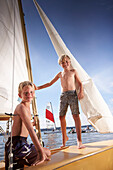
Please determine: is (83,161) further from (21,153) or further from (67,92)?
(67,92)

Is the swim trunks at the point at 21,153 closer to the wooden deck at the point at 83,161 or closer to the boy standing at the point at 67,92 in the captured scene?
the wooden deck at the point at 83,161

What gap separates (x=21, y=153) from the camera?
91 centimetres

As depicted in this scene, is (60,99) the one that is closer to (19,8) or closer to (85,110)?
(85,110)

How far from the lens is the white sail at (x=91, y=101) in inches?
64.8

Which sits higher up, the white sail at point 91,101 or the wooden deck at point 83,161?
the white sail at point 91,101

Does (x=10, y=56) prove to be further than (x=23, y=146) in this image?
Yes

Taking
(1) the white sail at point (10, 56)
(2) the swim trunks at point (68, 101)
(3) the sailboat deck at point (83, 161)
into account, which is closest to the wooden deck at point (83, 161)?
(3) the sailboat deck at point (83, 161)

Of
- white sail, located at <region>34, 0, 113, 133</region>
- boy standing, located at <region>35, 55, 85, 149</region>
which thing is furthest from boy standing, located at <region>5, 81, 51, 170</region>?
white sail, located at <region>34, 0, 113, 133</region>

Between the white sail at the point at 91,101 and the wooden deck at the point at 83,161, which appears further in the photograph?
the white sail at the point at 91,101

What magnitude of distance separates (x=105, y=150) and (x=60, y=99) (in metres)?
0.77

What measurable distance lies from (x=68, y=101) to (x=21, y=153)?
3.02 feet

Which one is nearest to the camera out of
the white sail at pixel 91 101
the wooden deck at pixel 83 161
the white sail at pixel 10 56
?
the wooden deck at pixel 83 161

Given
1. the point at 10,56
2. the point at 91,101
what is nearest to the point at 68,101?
the point at 91,101

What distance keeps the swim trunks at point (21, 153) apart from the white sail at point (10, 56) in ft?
1.69
